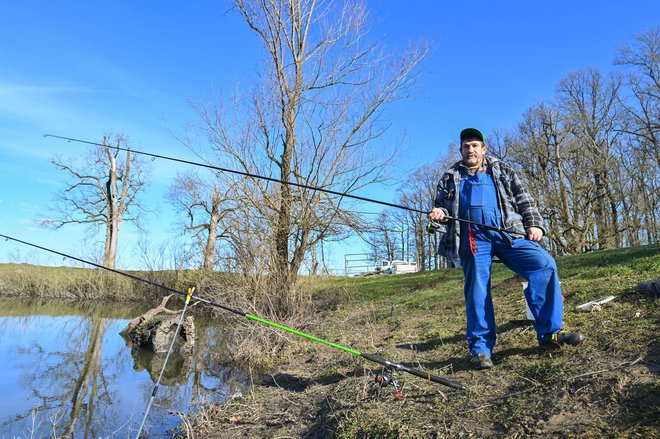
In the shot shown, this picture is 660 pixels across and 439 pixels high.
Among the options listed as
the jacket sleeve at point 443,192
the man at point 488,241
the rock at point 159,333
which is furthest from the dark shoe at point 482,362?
Answer: the rock at point 159,333

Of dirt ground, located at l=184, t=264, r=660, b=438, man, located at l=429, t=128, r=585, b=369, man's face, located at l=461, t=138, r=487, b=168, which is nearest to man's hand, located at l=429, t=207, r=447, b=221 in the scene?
man, located at l=429, t=128, r=585, b=369

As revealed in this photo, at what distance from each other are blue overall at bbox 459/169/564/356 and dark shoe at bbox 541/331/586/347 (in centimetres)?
Result: 4

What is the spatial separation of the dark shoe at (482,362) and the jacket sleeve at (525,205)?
3.86ft

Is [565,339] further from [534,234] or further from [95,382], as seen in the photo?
[95,382]

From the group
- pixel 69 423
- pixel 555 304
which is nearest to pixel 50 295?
pixel 69 423

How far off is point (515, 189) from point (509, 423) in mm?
2074

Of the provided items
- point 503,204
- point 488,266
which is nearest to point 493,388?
point 488,266

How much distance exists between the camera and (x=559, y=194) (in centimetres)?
2316

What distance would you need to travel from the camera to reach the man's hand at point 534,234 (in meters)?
3.82

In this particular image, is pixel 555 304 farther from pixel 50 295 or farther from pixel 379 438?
pixel 50 295

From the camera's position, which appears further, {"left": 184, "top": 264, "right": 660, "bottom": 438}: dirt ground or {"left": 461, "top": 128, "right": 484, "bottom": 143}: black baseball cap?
{"left": 461, "top": 128, "right": 484, "bottom": 143}: black baseball cap

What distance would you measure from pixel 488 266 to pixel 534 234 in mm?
467

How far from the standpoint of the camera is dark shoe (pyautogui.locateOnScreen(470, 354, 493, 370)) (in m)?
3.66

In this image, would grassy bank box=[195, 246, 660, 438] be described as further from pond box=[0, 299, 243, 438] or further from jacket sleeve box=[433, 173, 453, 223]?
jacket sleeve box=[433, 173, 453, 223]
